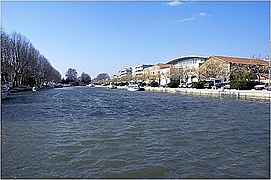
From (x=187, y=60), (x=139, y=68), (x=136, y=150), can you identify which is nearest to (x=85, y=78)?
(x=139, y=68)

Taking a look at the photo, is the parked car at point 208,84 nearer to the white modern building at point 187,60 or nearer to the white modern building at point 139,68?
the white modern building at point 187,60

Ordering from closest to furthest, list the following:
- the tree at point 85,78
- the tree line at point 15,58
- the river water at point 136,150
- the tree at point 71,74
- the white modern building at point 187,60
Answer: the river water at point 136,150
the tree line at point 15,58
the white modern building at point 187,60
the tree at point 71,74
the tree at point 85,78

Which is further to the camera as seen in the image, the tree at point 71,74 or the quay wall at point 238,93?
the tree at point 71,74

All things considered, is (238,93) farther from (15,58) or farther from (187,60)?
(187,60)

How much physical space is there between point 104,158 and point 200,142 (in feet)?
10.4

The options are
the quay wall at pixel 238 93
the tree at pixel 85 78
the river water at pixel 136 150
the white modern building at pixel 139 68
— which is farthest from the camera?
the tree at pixel 85 78

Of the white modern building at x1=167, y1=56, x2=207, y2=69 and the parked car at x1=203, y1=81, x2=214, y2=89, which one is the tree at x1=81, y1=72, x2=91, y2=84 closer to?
the white modern building at x1=167, y1=56, x2=207, y2=69

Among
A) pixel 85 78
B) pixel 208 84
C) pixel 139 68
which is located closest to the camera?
pixel 208 84

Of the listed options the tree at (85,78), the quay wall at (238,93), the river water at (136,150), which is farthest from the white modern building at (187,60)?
the river water at (136,150)

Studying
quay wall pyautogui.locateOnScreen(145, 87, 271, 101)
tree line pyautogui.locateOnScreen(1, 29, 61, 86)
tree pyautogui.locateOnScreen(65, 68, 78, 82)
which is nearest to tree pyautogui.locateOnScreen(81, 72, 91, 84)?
tree pyautogui.locateOnScreen(65, 68, 78, 82)

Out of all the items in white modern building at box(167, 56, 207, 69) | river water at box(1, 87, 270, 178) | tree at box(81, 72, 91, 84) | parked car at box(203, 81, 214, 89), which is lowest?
river water at box(1, 87, 270, 178)

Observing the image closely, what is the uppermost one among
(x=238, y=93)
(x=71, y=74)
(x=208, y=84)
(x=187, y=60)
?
(x=187, y=60)

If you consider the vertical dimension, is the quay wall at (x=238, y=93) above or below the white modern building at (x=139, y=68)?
below

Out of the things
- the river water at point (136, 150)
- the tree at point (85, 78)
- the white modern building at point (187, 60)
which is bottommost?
the river water at point (136, 150)
